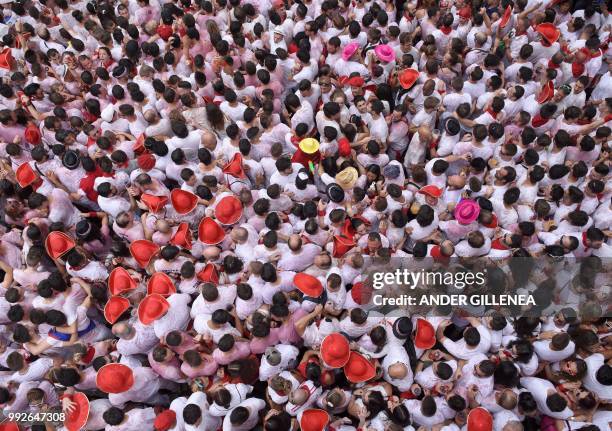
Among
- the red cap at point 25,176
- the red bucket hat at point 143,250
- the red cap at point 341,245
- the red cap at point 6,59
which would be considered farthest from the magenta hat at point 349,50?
the red cap at point 6,59

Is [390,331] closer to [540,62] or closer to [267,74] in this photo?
[267,74]

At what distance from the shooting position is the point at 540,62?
6594 millimetres

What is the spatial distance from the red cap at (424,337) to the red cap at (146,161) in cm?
399

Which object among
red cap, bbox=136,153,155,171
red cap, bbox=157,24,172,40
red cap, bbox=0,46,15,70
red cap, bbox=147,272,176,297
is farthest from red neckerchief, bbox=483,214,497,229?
red cap, bbox=0,46,15,70

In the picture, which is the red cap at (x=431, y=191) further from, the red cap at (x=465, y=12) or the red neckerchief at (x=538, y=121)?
the red cap at (x=465, y=12)

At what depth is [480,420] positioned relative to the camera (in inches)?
155

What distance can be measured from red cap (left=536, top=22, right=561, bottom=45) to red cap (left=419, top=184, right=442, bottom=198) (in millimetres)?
3277

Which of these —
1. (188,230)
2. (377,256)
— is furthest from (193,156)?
(377,256)

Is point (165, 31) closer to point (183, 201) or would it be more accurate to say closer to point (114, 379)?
point (183, 201)

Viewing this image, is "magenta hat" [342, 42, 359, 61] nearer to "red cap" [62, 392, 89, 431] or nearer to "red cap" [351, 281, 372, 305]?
"red cap" [351, 281, 372, 305]

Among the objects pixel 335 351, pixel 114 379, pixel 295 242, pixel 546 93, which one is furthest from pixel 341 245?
pixel 546 93

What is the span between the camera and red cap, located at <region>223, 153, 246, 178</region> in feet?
18.8

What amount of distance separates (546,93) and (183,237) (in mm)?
5210

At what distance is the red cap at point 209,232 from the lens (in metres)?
5.17
